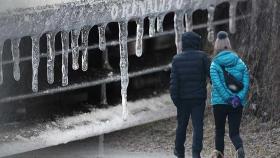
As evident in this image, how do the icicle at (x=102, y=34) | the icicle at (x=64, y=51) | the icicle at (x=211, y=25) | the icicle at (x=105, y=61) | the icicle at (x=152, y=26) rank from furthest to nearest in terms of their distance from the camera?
the icicle at (x=211, y=25) → the icicle at (x=105, y=61) → the icicle at (x=152, y=26) → the icicle at (x=102, y=34) → the icicle at (x=64, y=51)

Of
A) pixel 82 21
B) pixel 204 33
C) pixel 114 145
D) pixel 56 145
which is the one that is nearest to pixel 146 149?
pixel 114 145

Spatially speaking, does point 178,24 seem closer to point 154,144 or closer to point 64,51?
point 154,144

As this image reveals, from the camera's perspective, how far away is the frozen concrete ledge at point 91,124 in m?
9.92

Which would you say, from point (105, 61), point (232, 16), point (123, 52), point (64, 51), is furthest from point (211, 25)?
point (64, 51)

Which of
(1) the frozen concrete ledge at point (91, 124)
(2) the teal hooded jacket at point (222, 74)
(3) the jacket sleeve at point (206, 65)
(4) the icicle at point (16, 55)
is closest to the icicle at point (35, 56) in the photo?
(4) the icicle at point (16, 55)

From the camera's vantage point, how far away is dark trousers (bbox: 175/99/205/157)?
8992 millimetres

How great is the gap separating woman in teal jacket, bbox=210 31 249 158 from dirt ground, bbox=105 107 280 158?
0.74m

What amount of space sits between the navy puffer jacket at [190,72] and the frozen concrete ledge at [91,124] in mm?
1993

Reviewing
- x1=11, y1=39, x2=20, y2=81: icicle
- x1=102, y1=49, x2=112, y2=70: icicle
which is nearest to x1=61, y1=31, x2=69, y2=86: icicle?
x1=11, y1=39, x2=20, y2=81: icicle

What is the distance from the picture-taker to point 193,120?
9.09m

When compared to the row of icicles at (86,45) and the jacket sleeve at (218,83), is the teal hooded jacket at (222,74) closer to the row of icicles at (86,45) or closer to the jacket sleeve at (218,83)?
the jacket sleeve at (218,83)

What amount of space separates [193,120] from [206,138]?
4.68ft

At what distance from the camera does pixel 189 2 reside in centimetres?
1112

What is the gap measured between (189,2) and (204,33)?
1.38 meters
